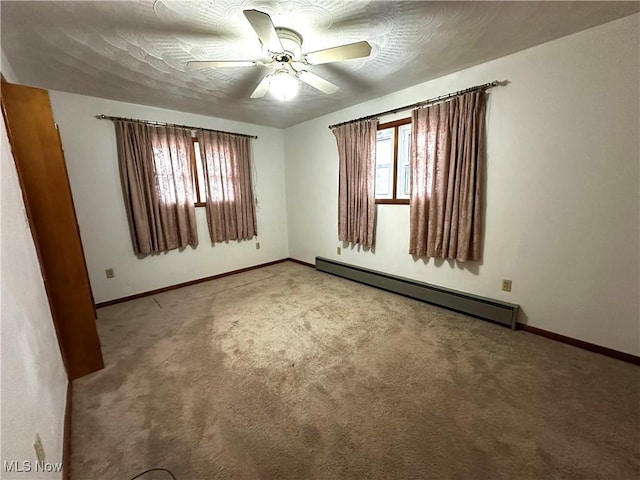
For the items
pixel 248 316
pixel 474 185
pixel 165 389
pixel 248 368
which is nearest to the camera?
pixel 165 389

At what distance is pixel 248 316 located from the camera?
2707mm

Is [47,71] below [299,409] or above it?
above

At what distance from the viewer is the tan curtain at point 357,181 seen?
10.5 ft

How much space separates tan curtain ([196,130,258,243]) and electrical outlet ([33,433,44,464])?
9.79 feet

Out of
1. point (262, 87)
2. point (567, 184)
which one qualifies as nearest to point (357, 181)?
point (262, 87)

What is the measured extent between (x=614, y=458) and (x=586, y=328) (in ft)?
3.77

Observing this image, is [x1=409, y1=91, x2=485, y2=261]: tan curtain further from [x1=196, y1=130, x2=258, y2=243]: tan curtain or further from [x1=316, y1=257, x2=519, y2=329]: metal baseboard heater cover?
[x1=196, y1=130, x2=258, y2=243]: tan curtain

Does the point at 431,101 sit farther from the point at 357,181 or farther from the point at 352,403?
the point at 352,403

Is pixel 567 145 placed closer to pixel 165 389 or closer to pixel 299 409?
pixel 299 409

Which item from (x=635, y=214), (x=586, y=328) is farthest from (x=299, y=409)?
(x=635, y=214)

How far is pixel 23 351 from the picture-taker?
1025 mm

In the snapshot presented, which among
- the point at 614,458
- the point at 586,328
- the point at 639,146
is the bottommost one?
the point at 614,458

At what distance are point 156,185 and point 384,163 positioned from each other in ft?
9.45

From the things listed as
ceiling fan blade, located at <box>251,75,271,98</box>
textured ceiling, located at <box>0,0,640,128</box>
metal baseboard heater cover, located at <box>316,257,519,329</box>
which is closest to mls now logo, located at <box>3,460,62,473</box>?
textured ceiling, located at <box>0,0,640,128</box>
